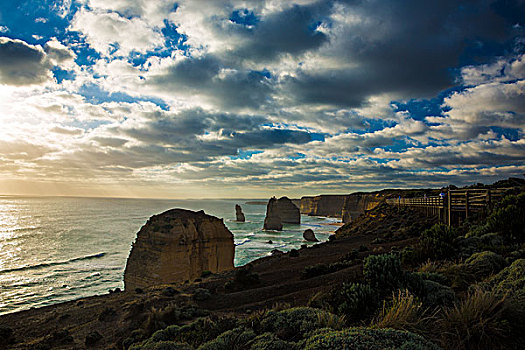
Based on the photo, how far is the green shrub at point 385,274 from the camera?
6043 mm

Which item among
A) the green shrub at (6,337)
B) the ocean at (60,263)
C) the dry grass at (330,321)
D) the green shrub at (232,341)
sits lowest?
the ocean at (60,263)

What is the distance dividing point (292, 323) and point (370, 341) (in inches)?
71.6

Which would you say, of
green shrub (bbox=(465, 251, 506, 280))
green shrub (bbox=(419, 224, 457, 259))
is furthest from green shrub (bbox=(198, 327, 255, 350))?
green shrub (bbox=(419, 224, 457, 259))

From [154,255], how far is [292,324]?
923 inches

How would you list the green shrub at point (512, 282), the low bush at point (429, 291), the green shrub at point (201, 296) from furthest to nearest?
the green shrub at point (201, 296) → the low bush at point (429, 291) → the green shrub at point (512, 282)

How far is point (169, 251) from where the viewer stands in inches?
1000

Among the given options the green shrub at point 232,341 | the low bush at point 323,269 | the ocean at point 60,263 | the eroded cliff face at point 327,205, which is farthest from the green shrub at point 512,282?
the eroded cliff face at point 327,205

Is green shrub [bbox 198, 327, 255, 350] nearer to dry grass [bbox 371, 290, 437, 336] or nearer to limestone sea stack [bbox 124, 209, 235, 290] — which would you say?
dry grass [bbox 371, 290, 437, 336]

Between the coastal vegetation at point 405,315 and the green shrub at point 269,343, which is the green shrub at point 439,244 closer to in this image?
the coastal vegetation at point 405,315

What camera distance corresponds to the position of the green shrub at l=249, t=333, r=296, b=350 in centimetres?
407

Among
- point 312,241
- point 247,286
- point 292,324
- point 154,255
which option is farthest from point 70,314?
point 312,241

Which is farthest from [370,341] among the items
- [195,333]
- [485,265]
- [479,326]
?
[485,265]

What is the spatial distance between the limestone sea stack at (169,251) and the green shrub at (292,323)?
22.0m

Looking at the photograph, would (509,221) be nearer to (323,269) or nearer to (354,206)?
(323,269)
